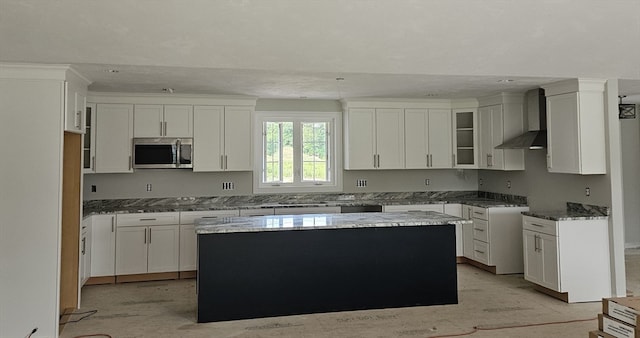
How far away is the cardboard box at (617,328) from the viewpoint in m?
2.18

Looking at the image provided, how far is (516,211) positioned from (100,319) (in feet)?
16.0

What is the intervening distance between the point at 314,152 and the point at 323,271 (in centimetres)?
256

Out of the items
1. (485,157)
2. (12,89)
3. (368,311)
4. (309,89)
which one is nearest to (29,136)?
(12,89)

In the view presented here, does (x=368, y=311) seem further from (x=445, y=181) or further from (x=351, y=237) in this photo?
(x=445, y=181)

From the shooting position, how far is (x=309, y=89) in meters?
5.12

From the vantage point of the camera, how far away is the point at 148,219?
16.7 feet

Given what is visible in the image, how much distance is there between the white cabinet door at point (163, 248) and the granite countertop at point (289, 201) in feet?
0.84

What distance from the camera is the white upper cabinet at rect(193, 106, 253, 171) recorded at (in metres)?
5.51

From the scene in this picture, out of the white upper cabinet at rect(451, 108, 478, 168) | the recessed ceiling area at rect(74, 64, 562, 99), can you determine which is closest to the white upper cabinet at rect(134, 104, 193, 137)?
the recessed ceiling area at rect(74, 64, 562, 99)

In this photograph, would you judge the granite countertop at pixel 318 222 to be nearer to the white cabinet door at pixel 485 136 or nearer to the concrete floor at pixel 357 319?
the concrete floor at pixel 357 319

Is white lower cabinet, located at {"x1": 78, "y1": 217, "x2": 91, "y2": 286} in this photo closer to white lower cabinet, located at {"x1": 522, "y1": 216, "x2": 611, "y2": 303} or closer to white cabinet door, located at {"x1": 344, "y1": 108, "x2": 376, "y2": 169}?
white cabinet door, located at {"x1": 344, "y1": 108, "x2": 376, "y2": 169}

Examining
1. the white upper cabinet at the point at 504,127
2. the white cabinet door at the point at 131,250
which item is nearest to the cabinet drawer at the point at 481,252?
the white upper cabinet at the point at 504,127

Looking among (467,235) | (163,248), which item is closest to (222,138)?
(163,248)

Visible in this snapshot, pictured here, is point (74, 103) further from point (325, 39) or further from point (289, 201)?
point (289, 201)
